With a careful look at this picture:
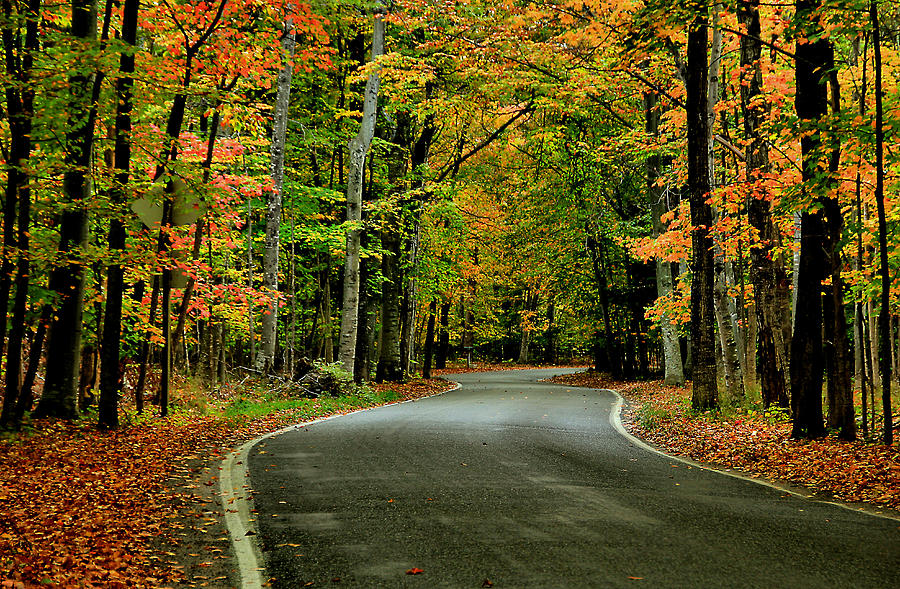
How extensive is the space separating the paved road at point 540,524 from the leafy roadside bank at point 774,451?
34.6 inches

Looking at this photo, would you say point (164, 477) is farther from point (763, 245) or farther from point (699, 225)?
point (763, 245)

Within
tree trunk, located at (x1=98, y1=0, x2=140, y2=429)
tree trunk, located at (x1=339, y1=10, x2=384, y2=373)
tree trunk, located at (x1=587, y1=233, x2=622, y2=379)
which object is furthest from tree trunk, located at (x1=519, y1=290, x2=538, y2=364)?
tree trunk, located at (x1=98, y1=0, x2=140, y2=429)

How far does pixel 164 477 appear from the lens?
8422mm

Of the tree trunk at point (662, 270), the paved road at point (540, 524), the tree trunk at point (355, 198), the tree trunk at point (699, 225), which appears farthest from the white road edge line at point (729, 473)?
the tree trunk at point (662, 270)

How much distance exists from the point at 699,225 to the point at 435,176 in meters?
14.1

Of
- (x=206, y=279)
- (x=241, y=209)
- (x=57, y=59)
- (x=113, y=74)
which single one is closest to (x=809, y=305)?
(x=113, y=74)

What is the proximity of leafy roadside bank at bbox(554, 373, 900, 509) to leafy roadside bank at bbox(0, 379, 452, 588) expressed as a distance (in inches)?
272

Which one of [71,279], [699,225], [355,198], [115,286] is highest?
[355,198]

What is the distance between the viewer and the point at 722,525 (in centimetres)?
602

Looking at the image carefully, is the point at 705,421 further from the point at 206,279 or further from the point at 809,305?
the point at 206,279

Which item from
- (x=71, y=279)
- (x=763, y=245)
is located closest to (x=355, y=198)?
(x=71, y=279)

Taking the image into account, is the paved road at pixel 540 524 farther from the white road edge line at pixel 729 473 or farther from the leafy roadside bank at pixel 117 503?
the leafy roadside bank at pixel 117 503

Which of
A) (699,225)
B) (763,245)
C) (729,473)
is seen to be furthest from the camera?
(699,225)

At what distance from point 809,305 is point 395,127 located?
1988cm
